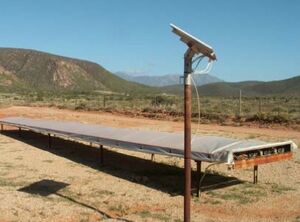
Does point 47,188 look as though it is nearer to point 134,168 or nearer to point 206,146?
point 134,168

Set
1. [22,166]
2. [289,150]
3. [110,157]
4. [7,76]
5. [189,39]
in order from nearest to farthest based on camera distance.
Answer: [189,39] < [289,150] < [22,166] < [110,157] < [7,76]

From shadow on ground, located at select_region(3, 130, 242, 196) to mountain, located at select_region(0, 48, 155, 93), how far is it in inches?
4120

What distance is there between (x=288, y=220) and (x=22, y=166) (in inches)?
272

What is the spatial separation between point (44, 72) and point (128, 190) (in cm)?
12333

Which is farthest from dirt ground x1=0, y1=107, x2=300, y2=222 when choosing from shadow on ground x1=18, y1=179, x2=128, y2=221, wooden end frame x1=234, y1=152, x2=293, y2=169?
wooden end frame x1=234, y1=152, x2=293, y2=169

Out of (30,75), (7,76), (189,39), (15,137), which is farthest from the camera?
(30,75)

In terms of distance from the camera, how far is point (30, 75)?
127 meters

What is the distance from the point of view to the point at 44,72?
426ft

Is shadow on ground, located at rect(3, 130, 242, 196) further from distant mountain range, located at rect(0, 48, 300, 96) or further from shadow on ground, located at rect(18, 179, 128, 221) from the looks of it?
distant mountain range, located at rect(0, 48, 300, 96)

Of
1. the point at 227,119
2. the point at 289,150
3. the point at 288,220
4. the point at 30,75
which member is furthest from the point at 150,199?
the point at 30,75

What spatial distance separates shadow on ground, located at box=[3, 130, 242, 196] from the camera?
1035cm

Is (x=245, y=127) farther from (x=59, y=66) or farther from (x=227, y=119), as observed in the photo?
(x=59, y=66)

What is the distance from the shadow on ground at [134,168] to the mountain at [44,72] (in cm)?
Result: 10464

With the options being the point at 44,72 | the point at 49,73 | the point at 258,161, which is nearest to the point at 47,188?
the point at 258,161
